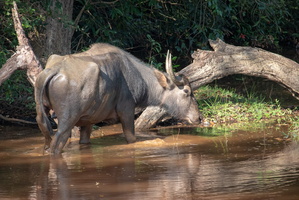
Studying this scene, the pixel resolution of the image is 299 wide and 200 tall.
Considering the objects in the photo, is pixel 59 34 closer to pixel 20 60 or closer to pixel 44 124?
pixel 20 60

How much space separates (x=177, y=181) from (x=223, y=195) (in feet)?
2.58

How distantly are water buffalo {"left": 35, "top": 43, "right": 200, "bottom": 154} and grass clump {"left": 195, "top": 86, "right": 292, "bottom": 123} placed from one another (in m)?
0.72

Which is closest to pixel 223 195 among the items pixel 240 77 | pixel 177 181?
pixel 177 181

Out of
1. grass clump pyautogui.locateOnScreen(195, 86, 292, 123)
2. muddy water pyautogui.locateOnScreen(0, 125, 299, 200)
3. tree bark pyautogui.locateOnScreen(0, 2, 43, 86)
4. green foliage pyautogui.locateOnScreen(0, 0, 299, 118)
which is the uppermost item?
green foliage pyautogui.locateOnScreen(0, 0, 299, 118)

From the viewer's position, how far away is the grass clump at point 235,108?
9773mm

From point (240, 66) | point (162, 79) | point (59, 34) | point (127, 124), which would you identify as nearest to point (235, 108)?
point (240, 66)

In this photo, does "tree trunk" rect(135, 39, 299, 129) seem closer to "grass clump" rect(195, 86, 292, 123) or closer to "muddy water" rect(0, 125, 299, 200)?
"grass clump" rect(195, 86, 292, 123)

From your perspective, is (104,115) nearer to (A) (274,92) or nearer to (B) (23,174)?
(B) (23,174)

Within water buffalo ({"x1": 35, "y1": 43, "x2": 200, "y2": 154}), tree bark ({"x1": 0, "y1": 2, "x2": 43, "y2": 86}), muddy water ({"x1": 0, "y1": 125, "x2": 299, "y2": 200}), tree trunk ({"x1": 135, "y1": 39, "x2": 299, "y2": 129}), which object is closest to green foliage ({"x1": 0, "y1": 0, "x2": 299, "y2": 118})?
tree bark ({"x1": 0, "y1": 2, "x2": 43, "y2": 86})

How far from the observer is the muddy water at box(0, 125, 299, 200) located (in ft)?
17.9

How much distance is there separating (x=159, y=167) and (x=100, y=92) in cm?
171

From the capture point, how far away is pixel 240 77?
14.3 m

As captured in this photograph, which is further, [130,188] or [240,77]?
[240,77]

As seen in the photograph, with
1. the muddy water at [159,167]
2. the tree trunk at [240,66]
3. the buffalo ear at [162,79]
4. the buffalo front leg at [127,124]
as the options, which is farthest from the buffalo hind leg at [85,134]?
the tree trunk at [240,66]
